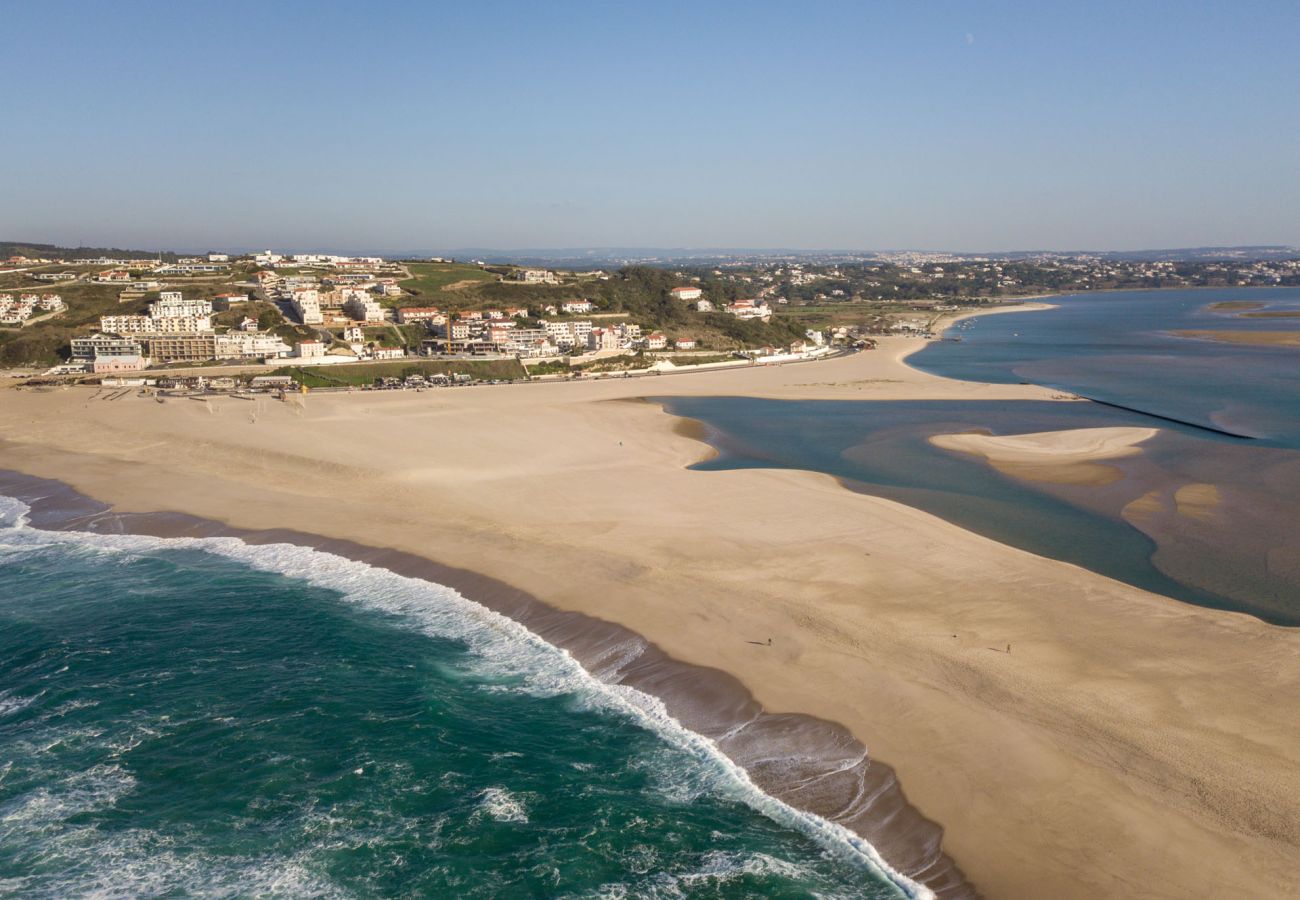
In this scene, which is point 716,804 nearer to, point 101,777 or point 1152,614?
point 101,777

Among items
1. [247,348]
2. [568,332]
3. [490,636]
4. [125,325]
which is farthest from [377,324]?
[490,636]

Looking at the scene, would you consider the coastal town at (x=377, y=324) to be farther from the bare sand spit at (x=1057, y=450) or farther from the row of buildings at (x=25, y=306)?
the bare sand spit at (x=1057, y=450)

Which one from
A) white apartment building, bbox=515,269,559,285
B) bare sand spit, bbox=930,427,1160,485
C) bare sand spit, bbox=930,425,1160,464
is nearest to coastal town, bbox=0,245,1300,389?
white apartment building, bbox=515,269,559,285

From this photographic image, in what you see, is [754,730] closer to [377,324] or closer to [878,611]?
[878,611]

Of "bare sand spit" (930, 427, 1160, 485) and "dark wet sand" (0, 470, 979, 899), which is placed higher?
"bare sand spit" (930, 427, 1160, 485)

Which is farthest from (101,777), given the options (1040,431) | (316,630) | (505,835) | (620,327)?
(620,327)

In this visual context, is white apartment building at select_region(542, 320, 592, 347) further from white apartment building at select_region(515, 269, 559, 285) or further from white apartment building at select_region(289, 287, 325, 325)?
white apartment building at select_region(515, 269, 559, 285)
